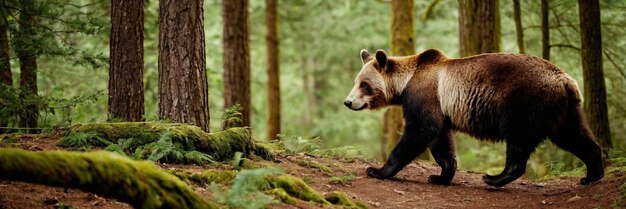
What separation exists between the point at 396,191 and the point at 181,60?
11.0ft

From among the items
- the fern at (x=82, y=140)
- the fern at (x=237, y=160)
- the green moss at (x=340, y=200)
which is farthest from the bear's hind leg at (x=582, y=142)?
the fern at (x=82, y=140)

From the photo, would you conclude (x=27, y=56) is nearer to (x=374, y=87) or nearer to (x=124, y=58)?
(x=124, y=58)

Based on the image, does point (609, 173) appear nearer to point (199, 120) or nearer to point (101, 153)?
point (199, 120)

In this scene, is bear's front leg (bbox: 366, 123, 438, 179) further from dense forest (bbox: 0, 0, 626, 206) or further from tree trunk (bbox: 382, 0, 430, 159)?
tree trunk (bbox: 382, 0, 430, 159)

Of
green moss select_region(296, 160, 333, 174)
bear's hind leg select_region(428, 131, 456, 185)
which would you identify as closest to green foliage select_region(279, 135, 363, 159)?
green moss select_region(296, 160, 333, 174)

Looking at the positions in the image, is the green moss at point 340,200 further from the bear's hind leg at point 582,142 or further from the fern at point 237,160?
the bear's hind leg at point 582,142

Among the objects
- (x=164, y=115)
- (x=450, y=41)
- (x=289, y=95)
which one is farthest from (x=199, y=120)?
(x=289, y=95)

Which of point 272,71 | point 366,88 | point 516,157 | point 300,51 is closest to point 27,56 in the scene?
point 366,88

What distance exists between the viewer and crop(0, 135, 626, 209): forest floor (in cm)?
570

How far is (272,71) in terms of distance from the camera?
65.3ft

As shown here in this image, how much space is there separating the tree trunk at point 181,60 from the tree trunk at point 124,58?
0.80 meters

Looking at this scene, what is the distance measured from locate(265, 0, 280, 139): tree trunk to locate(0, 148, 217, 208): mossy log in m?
14.2

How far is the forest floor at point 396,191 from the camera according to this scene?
5.70 metres

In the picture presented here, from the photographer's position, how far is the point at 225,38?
47.4 feet
